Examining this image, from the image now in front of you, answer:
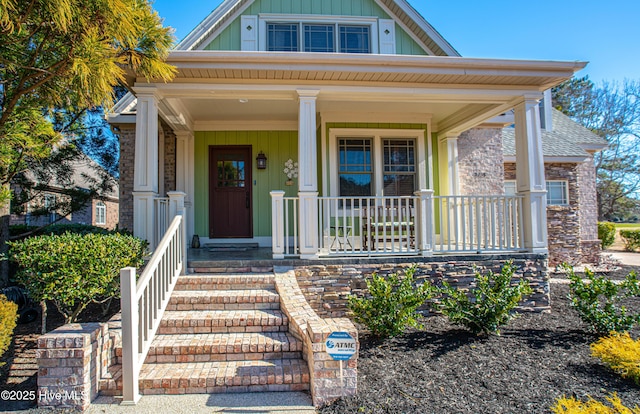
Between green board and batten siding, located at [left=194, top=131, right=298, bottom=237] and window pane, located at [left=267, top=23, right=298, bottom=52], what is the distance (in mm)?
1628

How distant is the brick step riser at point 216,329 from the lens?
3.94m

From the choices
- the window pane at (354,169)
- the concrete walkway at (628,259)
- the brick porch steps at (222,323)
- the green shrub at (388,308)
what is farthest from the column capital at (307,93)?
the concrete walkway at (628,259)

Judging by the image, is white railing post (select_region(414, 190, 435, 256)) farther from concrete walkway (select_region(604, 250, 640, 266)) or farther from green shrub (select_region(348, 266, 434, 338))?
concrete walkway (select_region(604, 250, 640, 266))

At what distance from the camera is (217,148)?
7.88 meters

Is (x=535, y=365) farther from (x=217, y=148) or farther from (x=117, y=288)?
(x=217, y=148)

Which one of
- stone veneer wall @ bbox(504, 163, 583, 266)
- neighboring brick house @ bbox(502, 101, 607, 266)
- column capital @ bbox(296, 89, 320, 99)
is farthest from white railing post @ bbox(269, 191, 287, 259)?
stone veneer wall @ bbox(504, 163, 583, 266)

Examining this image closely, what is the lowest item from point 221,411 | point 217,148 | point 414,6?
point 221,411

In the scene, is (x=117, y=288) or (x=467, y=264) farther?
(x=467, y=264)

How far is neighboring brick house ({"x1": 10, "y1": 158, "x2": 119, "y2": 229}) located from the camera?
25.9 feet

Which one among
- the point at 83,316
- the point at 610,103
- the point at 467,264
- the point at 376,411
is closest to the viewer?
the point at 376,411

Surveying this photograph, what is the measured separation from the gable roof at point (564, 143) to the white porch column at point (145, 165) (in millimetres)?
8563

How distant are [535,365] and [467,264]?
2.11 m

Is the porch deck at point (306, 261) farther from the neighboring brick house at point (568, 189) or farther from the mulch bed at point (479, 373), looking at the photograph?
the neighboring brick house at point (568, 189)

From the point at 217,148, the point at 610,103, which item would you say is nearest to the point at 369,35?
the point at 217,148
